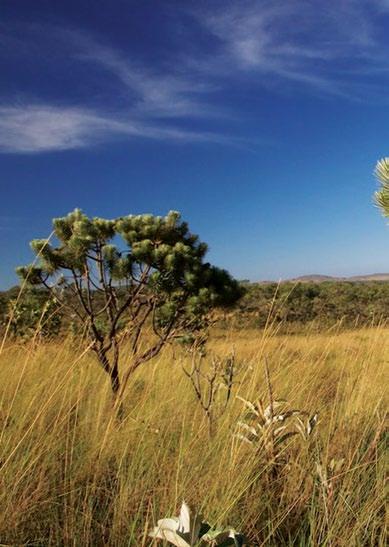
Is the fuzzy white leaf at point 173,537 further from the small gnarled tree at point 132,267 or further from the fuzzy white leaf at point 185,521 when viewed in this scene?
the small gnarled tree at point 132,267

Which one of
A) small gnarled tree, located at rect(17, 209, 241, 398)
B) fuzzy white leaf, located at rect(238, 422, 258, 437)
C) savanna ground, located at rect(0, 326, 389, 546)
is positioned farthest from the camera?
small gnarled tree, located at rect(17, 209, 241, 398)

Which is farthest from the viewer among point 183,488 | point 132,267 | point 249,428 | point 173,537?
point 132,267

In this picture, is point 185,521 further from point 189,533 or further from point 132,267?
point 132,267

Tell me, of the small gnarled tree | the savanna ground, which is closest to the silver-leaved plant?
the savanna ground

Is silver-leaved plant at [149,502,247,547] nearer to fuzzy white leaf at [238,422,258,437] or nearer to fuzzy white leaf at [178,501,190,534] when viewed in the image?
fuzzy white leaf at [178,501,190,534]

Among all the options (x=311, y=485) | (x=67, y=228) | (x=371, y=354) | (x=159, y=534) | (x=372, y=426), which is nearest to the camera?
(x=159, y=534)

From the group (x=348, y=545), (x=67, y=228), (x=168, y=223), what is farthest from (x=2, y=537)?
(x=168, y=223)

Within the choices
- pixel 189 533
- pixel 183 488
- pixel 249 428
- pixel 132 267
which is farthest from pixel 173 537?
pixel 132 267

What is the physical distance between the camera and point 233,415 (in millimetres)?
2920

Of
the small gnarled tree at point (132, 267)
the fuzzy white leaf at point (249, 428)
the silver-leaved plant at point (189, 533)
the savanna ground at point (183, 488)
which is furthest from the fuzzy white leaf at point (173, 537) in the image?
the small gnarled tree at point (132, 267)

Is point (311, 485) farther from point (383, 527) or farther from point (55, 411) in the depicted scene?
point (55, 411)

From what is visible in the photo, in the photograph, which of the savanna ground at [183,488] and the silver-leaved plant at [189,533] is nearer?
the silver-leaved plant at [189,533]

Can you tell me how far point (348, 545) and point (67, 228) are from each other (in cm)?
543

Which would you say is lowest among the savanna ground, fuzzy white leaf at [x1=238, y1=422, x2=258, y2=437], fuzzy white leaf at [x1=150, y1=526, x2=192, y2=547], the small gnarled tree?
the savanna ground
